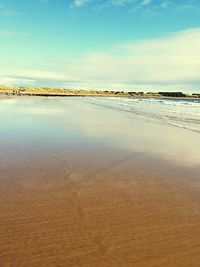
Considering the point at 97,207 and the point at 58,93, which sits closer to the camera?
the point at 97,207

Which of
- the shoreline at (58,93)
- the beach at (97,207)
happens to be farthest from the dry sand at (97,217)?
the shoreline at (58,93)

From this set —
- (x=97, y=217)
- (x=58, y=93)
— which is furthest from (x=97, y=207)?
(x=58, y=93)

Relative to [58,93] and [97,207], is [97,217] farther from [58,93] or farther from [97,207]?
[58,93]

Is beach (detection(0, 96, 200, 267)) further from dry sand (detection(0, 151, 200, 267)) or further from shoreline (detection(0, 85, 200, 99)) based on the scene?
shoreline (detection(0, 85, 200, 99))

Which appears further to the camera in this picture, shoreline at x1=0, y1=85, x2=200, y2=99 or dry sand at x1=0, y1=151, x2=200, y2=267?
shoreline at x1=0, y1=85, x2=200, y2=99

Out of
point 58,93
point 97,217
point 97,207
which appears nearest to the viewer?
point 97,217

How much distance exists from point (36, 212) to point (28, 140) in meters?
7.26

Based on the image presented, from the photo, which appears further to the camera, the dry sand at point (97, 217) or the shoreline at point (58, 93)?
the shoreline at point (58, 93)

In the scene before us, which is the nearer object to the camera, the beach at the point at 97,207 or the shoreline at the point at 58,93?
the beach at the point at 97,207

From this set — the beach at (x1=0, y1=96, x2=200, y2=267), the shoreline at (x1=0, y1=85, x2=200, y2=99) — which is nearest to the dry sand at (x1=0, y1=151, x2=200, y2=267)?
the beach at (x1=0, y1=96, x2=200, y2=267)

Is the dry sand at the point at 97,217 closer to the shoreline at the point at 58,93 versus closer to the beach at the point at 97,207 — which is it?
the beach at the point at 97,207

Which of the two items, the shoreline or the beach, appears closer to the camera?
the beach

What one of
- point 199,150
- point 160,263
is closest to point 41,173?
point 160,263

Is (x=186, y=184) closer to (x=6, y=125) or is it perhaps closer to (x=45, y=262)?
(x=45, y=262)
